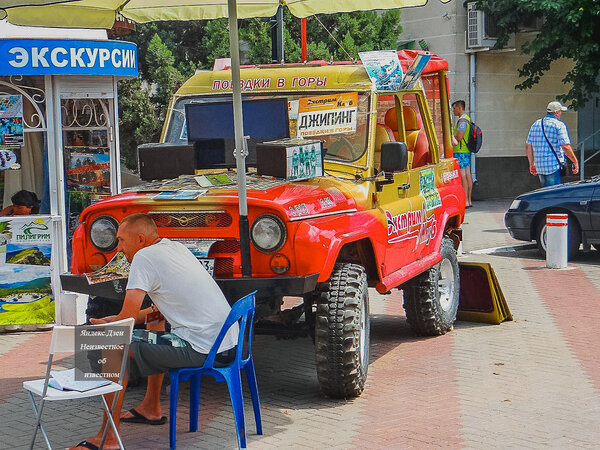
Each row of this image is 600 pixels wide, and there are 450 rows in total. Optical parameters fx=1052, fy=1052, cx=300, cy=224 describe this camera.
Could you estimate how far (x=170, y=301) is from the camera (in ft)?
20.0

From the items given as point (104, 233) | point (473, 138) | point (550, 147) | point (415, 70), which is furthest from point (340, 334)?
point (473, 138)

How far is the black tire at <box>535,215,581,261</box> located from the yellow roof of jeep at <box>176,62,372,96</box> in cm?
657

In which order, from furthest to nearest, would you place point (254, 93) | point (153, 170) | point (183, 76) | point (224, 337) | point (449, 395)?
point (183, 76), point (254, 93), point (153, 170), point (449, 395), point (224, 337)

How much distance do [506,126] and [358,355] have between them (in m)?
17.9

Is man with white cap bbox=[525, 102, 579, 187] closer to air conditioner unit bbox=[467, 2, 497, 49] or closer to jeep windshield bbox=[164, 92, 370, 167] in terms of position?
air conditioner unit bbox=[467, 2, 497, 49]

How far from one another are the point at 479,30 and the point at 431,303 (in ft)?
47.9

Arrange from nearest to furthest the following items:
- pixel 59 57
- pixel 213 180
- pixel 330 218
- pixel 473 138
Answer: pixel 330 218 → pixel 213 180 → pixel 59 57 → pixel 473 138

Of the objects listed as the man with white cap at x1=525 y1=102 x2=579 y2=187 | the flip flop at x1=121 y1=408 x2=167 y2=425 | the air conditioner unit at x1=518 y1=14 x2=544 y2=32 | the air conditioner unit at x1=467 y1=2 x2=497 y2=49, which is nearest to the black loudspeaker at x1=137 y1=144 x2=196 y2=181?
the flip flop at x1=121 y1=408 x2=167 y2=425

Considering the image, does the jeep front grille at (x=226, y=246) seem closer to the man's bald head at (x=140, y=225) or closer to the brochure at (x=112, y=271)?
the brochure at (x=112, y=271)

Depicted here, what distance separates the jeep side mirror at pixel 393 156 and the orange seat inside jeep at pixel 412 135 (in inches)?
42.7

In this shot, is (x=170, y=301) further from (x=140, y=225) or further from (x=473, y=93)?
(x=473, y=93)

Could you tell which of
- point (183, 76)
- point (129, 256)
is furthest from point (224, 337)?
point (183, 76)

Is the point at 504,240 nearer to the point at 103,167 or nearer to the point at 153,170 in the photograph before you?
the point at 103,167

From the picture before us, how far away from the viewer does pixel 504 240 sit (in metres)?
16.8
